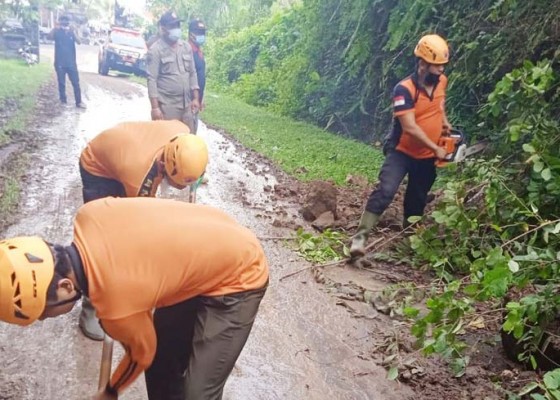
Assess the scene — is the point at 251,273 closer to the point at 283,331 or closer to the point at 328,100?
the point at 283,331

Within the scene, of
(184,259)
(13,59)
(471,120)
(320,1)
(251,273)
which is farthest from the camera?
(13,59)

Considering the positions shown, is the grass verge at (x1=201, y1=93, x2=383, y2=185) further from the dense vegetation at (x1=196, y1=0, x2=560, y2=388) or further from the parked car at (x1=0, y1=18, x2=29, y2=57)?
the parked car at (x1=0, y1=18, x2=29, y2=57)

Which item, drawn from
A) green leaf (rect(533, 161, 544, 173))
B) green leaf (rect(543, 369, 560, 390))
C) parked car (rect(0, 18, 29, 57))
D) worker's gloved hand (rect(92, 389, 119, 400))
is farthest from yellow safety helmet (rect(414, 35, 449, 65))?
parked car (rect(0, 18, 29, 57))

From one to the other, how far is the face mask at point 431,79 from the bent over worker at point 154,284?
3.25m

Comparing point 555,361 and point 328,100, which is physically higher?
point 555,361

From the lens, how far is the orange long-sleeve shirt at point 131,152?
3.48 metres

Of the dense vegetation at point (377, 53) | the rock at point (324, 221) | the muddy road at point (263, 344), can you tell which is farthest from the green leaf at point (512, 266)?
the dense vegetation at point (377, 53)

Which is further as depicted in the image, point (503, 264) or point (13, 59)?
point (13, 59)

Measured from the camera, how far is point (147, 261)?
7.30ft

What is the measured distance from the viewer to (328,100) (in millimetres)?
13742

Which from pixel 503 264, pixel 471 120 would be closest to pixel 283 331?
pixel 503 264

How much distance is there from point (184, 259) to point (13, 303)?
611 mm

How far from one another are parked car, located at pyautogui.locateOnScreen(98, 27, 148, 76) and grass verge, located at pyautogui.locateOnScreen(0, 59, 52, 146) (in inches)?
79.0

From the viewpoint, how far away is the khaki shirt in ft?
24.1
